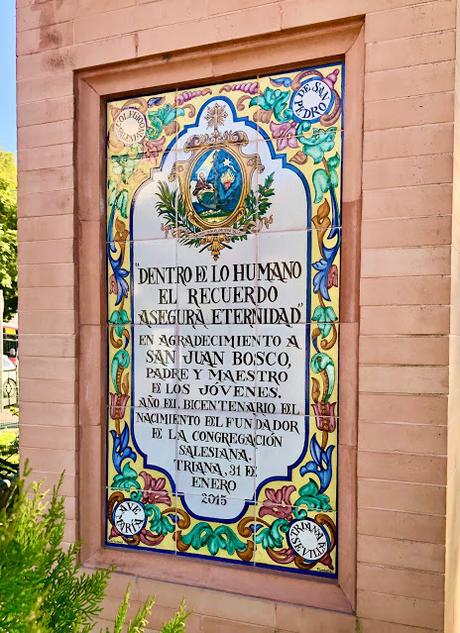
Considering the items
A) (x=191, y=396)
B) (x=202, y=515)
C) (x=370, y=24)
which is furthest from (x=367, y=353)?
(x=370, y=24)

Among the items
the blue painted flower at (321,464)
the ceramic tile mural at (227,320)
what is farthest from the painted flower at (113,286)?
the blue painted flower at (321,464)

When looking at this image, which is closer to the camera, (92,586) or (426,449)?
(92,586)

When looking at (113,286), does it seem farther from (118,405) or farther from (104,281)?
(118,405)

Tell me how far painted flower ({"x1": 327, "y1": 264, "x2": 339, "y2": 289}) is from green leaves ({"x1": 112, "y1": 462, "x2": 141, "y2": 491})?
1.52 metres

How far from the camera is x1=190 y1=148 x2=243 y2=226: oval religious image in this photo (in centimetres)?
285

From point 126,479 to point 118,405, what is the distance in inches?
16.6

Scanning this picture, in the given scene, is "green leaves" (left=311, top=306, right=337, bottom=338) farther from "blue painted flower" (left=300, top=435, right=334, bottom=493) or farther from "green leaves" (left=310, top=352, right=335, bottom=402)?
"blue painted flower" (left=300, top=435, right=334, bottom=493)

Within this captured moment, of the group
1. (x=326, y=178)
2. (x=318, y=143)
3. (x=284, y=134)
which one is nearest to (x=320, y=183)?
(x=326, y=178)

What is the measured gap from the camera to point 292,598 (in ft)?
8.75

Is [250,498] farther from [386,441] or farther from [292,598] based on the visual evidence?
[386,441]

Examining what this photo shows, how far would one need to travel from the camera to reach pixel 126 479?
3.06 m

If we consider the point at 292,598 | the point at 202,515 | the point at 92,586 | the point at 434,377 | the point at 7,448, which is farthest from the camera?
the point at 7,448

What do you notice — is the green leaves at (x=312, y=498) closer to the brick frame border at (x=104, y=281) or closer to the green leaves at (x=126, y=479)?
the brick frame border at (x=104, y=281)

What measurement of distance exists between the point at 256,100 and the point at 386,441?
1.83 meters
